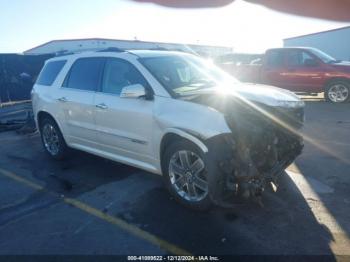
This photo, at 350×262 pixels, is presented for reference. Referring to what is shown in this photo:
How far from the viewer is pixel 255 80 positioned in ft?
46.9

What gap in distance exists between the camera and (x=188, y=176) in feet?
14.0

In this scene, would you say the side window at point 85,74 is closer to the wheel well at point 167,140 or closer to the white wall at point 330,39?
the wheel well at point 167,140

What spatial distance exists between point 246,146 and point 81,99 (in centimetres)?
284

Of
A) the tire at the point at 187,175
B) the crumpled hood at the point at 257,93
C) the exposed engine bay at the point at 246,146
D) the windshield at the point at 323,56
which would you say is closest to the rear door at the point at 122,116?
the tire at the point at 187,175

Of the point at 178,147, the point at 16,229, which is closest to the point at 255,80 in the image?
the point at 178,147

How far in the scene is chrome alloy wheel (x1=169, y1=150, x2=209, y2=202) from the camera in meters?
4.15

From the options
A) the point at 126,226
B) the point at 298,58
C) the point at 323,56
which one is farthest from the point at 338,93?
the point at 126,226

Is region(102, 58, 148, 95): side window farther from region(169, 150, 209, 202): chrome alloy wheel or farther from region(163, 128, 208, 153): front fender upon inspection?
region(169, 150, 209, 202): chrome alloy wheel

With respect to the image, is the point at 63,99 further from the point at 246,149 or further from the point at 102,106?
the point at 246,149

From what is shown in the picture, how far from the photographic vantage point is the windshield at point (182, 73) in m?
4.70

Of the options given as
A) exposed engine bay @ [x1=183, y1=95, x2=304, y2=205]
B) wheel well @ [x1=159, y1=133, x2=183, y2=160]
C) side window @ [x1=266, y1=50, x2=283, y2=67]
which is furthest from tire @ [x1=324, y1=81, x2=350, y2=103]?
wheel well @ [x1=159, y1=133, x2=183, y2=160]

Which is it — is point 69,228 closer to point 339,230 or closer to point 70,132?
point 70,132

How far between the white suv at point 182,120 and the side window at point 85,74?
16mm

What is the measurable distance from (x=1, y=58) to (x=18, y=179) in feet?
45.8
